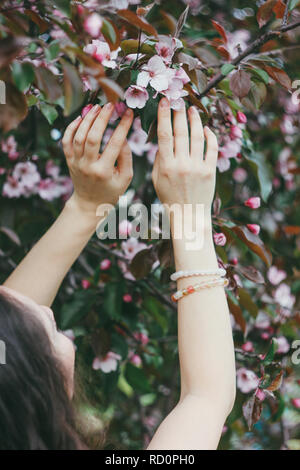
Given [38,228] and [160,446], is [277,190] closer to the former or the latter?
[38,228]

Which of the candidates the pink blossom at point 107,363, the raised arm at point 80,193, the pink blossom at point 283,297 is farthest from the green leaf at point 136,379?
the raised arm at point 80,193

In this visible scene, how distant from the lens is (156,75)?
39.0 inches

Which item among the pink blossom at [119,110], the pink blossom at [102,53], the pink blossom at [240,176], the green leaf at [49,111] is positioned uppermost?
the pink blossom at [102,53]

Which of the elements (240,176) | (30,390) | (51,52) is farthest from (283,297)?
(51,52)

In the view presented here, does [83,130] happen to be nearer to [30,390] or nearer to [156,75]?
[156,75]

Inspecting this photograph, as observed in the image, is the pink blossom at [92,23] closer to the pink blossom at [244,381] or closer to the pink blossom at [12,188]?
the pink blossom at [244,381]

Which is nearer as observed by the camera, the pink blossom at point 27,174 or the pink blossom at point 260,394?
the pink blossom at point 260,394

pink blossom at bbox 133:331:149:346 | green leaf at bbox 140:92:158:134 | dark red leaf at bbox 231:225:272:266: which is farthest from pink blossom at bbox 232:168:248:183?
green leaf at bbox 140:92:158:134

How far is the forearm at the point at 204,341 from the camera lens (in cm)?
87

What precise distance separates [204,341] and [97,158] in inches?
15.6

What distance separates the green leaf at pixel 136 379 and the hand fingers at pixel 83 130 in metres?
1.09

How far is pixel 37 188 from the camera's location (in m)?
1.97

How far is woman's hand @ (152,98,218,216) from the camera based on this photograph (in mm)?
926

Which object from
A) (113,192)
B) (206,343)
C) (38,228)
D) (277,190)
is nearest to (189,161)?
(113,192)
